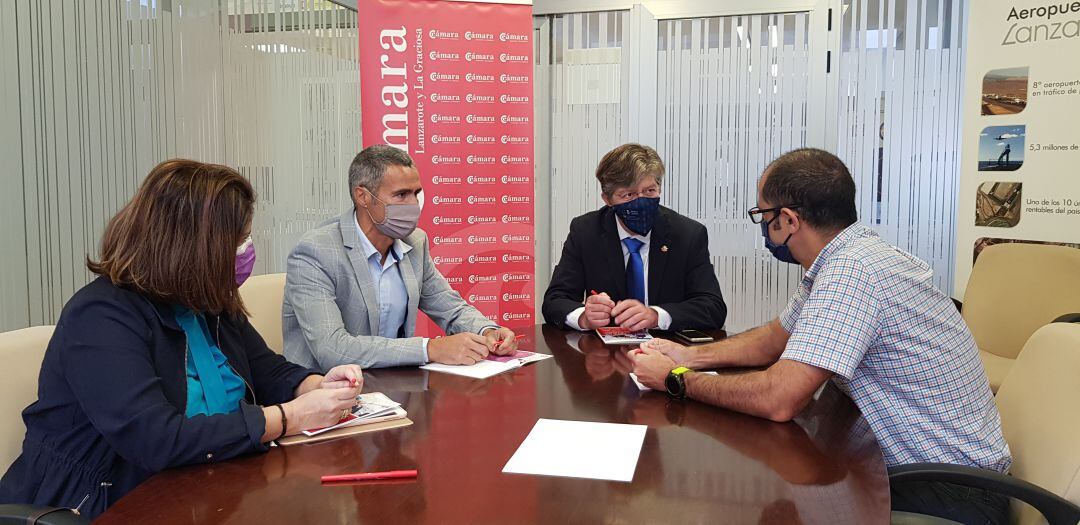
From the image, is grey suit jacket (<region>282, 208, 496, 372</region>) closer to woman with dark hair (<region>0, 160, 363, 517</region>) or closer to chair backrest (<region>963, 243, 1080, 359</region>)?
woman with dark hair (<region>0, 160, 363, 517</region>)

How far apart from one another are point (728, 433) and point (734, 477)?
28 centimetres

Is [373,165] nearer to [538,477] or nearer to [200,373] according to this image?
[200,373]

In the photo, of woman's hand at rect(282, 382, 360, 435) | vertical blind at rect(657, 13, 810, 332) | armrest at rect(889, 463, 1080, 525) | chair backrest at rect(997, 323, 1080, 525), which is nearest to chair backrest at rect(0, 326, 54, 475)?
woman's hand at rect(282, 382, 360, 435)

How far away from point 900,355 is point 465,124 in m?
3.16

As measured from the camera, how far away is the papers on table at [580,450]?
4.72 feet

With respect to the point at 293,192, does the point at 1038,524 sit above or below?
below

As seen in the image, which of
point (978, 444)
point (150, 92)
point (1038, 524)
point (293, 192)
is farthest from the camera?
point (293, 192)

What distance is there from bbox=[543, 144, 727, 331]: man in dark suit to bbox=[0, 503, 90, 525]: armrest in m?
1.99

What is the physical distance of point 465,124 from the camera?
4.55 m

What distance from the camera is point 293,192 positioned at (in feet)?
15.0

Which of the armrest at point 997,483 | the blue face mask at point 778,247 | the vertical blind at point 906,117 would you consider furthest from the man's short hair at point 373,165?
the vertical blind at point 906,117

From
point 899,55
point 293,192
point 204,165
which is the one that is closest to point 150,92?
point 293,192

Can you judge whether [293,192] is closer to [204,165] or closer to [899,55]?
[204,165]

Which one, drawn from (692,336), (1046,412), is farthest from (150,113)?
(1046,412)
